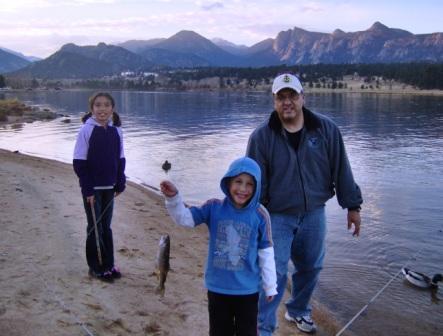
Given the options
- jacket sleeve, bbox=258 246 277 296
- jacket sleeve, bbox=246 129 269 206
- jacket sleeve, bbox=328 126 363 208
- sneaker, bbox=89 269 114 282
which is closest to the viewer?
jacket sleeve, bbox=258 246 277 296

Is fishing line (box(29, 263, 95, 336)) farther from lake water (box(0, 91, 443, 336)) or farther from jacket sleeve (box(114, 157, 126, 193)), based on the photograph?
lake water (box(0, 91, 443, 336))

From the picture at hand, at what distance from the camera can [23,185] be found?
546 inches

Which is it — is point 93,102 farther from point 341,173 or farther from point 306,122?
point 341,173

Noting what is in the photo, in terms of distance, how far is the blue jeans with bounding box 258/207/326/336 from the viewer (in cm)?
520

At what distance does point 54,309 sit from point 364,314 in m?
5.15

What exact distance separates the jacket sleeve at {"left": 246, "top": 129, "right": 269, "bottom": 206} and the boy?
2.78ft

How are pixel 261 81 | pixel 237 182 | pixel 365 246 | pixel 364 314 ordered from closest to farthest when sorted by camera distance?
pixel 237 182, pixel 364 314, pixel 365 246, pixel 261 81

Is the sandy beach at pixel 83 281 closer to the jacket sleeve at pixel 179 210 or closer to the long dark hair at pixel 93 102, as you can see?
the jacket sleeve at pixel 179 210

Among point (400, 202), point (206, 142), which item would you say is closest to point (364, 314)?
point (400, 202)

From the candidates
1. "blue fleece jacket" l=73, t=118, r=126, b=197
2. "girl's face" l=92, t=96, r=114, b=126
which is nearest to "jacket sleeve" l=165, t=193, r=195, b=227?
"blue fleece jacket" l=73, t=118, r=126, b=197

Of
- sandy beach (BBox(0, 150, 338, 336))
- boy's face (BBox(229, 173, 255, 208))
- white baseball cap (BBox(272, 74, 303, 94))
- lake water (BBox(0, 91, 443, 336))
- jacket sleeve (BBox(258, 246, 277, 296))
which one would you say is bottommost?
lake water (BBox(0, 91, 443, 336))

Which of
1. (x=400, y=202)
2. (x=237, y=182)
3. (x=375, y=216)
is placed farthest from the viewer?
(x=400, y=202)

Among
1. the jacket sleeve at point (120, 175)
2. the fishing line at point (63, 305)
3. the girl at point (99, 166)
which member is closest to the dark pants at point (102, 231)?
the girl at point (99, 166)

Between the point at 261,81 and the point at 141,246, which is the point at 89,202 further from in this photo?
the point at 261,81
